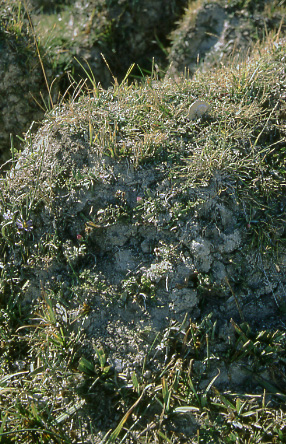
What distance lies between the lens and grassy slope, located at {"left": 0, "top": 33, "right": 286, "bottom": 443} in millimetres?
2578

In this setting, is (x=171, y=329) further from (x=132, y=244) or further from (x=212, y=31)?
(x=212, y=31)

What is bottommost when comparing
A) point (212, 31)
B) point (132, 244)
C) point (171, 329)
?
point (171, 329)

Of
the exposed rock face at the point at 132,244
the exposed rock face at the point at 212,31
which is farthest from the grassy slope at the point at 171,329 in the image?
the exposed rock face at the point at 212,31

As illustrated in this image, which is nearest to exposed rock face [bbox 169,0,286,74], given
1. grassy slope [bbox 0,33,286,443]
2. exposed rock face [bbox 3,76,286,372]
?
grassy slope [bbox 0,33,286,443]

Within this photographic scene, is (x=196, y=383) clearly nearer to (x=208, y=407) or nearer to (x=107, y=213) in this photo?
(x=208, y=407)

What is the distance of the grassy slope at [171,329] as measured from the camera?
2.58 meters

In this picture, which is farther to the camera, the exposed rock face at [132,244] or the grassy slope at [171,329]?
the exposed rock face at [132,244]

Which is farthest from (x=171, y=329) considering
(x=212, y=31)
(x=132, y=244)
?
(x=212, y=31)

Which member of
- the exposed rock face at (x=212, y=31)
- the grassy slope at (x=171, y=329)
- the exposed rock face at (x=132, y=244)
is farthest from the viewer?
the exposed rock face at (x=212, y=31)

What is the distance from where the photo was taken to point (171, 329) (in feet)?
9.09

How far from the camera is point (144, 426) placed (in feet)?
8.41

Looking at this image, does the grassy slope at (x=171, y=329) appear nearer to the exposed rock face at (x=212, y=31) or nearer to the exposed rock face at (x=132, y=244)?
the exposed rock face at (x=132, y=244)

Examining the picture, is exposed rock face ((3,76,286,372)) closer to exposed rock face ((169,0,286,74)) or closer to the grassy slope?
the grassy slope

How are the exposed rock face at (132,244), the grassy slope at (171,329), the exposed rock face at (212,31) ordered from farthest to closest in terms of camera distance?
the exposed rock face at (212,31), the exposed rock face at (132,244), the grassy slope at (171,329)
